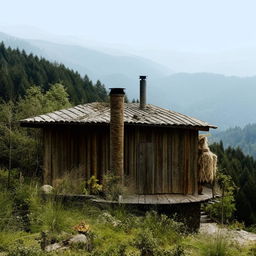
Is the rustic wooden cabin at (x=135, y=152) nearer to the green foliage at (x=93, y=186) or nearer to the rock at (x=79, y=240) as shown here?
the green foliage at (x=93, y=186)

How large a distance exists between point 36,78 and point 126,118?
1677 inches

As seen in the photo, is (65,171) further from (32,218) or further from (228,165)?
(228,165)

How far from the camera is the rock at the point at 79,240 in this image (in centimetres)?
603

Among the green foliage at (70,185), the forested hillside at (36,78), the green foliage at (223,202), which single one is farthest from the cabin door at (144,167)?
the forested hillside at (36,78)

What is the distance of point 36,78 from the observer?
5088 cm

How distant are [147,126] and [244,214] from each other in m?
26.7

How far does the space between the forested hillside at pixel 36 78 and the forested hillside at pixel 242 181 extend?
18.9 meters

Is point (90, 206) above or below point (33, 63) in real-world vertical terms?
below

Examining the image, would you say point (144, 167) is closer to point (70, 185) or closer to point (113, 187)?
point (113, 187)

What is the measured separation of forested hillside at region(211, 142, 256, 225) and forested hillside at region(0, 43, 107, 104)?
18.9 m

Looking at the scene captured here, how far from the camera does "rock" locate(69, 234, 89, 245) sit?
19.8 feet

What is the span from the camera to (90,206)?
869cm

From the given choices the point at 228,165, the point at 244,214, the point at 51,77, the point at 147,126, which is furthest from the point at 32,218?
the point at 51,77

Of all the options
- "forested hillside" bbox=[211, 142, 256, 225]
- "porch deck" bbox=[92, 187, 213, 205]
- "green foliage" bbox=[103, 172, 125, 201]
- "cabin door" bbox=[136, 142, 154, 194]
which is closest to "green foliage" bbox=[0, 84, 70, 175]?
"cabin door" bbox=[136, 142, 154, 194]
